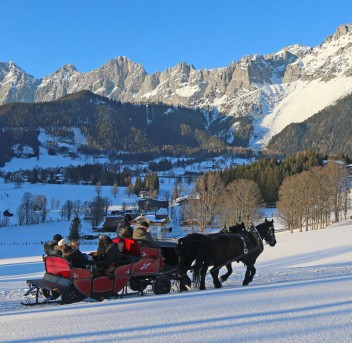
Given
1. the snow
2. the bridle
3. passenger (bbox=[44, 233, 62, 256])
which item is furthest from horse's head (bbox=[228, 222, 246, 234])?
passenger (bbox=[44, 233, 62, 256])

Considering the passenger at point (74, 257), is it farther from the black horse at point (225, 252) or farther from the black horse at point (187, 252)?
the black horse at point (225, 252)

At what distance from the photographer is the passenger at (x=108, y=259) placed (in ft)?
41.3

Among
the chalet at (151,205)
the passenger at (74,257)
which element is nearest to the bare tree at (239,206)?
the passenger at (74,257)

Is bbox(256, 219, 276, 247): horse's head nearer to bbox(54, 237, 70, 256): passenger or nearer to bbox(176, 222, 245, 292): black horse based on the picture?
bbox(176, 222, 245, 292): black horse

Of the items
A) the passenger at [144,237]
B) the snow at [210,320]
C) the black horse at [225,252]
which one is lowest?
the snow at [210,320]

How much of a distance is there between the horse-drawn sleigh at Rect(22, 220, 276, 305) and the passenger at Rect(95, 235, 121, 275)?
184mm

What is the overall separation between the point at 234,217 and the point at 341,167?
98.7 ft

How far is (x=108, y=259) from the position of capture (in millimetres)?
12633

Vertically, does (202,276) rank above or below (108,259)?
below

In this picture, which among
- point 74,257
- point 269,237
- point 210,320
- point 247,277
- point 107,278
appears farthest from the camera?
point 269,237

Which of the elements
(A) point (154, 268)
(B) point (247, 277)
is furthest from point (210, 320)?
(B) point (247, 277)

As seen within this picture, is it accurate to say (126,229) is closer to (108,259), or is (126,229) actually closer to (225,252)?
(108,259)

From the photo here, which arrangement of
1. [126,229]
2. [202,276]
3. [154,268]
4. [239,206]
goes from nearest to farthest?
[154,268], [202,276], [126,229], [239,206]

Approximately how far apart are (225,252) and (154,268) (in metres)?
2.24
